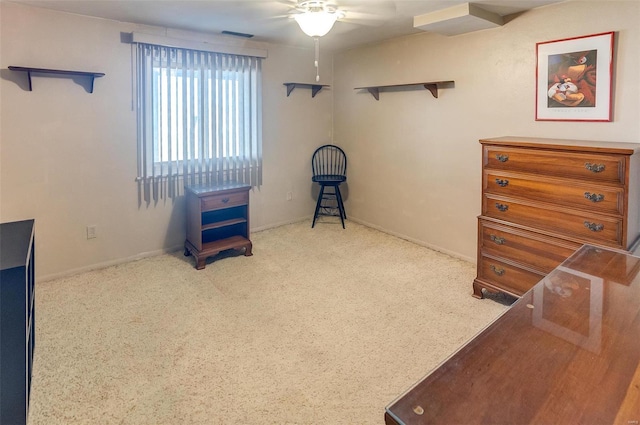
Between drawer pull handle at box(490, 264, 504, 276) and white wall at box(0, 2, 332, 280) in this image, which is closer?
drawer pull handle at box(490, 264, 504, 276)

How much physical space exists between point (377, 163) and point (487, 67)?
1634 millimetres

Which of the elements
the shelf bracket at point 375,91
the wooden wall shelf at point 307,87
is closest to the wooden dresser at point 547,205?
the shelf bracket at point 375,91

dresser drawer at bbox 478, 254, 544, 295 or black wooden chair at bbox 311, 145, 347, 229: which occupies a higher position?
black wooden chair at bbox 311, 145, 347, 229

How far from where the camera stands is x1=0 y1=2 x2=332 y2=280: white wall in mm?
3021

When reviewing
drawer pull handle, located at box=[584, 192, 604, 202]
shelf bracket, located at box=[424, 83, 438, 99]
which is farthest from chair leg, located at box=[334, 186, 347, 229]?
drawer pull handle, located at box=[584, 192, 604, 202]

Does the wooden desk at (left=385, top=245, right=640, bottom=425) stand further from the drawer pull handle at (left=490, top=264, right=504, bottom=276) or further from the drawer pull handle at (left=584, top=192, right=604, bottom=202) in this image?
the drawer pull handle at (left=490, top=264, right=504, bottom=276)

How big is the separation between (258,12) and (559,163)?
2.49 meters

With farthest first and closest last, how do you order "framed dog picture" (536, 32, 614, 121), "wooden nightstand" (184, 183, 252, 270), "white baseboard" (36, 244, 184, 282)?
"wooden nightstand" (184, 183, 252, 270) < "white baseboard" (36, 244, 184, 282) < "framed dog picture" (536, 32, 614, 121)

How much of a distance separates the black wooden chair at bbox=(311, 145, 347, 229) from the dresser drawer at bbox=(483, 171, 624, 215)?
2382mm

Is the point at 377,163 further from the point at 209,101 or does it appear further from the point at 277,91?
the point at 209,101

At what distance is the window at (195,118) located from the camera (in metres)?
3.67

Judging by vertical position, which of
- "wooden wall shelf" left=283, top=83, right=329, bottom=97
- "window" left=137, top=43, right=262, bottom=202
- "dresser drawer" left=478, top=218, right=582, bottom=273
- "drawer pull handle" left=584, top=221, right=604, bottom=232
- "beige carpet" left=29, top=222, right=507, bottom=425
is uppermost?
→ "wooden wall shelf" left=283, top=83, right=329, bottom=97

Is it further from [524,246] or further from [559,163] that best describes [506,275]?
[559,163]

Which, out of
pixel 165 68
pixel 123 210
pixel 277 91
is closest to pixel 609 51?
pixel 277 91
